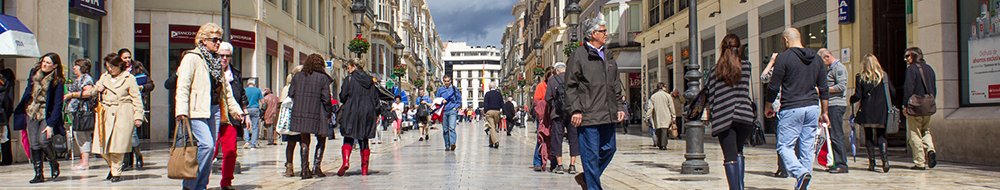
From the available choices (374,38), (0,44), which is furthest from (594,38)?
(374,38)

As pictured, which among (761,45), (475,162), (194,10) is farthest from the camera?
(194,10)

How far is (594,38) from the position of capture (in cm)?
564

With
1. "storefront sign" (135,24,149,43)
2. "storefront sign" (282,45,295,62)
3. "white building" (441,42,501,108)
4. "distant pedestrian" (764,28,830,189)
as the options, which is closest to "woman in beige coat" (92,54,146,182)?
"distant pedestrian" (764,28,830,189)

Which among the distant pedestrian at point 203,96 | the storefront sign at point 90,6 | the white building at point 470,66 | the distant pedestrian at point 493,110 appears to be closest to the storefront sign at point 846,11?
the distant pedestrian at point 493,110

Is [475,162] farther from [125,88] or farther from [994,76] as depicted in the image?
[994,76]

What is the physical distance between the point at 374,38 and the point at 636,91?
2528cm

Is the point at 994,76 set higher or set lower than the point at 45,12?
lower

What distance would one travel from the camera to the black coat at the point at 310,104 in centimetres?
758

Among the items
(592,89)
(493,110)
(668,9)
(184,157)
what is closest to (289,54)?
(668,9)

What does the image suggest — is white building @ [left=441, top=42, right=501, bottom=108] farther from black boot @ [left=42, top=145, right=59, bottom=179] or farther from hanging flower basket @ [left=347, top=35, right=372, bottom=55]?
black boot @ [left=42, top=145, right=59, bottom=179]

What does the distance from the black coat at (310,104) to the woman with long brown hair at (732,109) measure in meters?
3.97

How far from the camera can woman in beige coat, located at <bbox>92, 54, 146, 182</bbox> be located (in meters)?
7.26

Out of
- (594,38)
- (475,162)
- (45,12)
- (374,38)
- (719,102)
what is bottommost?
(475,162)

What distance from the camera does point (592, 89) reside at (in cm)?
546
